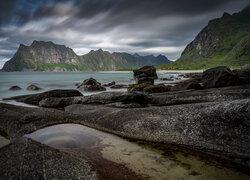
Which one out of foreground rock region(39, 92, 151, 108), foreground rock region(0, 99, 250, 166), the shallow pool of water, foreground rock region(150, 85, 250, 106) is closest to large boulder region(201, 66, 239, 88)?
foreground rock region(150, 85, 250, 106)

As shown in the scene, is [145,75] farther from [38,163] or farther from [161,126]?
[38,163]

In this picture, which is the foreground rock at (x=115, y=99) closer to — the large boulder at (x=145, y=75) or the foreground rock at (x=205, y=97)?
the foreground rock at (x=205, y=97)

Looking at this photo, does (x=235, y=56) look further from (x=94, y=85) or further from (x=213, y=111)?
(x=213, y=111)

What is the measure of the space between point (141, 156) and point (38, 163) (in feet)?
9.48

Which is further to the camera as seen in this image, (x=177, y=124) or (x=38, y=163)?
(x=177, y=124)

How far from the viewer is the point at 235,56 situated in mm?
177875

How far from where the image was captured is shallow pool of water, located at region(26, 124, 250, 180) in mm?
4094

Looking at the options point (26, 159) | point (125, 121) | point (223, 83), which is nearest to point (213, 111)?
point (125, 121)

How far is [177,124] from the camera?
611 cm

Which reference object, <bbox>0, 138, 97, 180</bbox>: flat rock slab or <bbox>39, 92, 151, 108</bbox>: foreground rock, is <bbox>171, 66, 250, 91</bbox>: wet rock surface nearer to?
<bbox>39, 92, 151, 108</bbox>: foreground rock

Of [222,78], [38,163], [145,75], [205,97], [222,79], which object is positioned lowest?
[38,163]

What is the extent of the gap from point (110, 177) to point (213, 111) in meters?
4.17

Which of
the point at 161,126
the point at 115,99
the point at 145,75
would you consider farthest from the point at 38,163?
the point at 145,75

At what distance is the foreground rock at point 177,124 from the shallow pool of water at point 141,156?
419 mm
